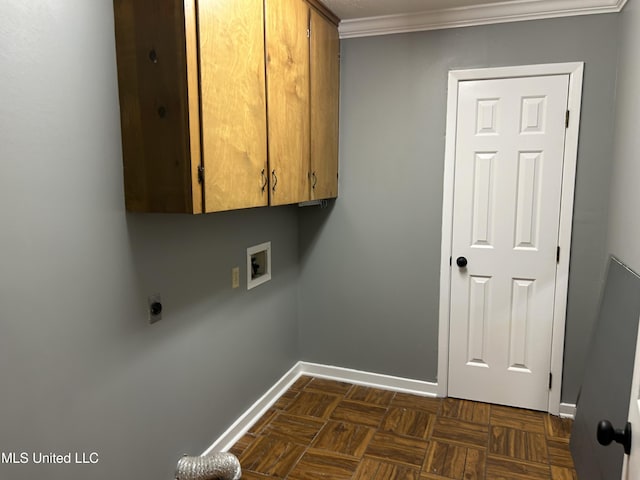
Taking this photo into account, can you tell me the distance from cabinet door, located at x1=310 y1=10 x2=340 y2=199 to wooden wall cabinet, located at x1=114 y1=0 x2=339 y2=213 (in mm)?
561

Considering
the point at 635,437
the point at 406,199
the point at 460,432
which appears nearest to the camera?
the point at 635,437

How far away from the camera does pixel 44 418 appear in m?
1.41

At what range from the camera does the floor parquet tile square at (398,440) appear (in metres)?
2.24

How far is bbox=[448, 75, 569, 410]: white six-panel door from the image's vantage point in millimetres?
2580

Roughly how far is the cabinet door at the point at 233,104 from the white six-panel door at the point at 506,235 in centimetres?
136

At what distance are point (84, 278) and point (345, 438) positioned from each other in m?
1.68

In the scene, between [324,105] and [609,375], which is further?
[324,105]

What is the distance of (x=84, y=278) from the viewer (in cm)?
152

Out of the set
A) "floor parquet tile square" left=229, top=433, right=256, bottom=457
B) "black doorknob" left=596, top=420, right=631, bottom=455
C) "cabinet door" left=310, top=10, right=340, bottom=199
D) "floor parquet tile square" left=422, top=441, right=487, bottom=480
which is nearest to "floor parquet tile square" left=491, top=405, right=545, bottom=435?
"floor parquet tile square" left=422, top=441, right=487, bottom=480

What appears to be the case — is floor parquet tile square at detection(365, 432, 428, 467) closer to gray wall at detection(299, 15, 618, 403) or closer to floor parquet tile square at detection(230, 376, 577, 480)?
floor parquet tile square at detection(230, 376, 577, 480)

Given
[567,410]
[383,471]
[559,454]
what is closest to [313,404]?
[383,471]

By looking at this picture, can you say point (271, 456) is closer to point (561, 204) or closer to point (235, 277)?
point (235, 277)

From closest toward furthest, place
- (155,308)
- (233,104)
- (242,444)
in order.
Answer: (233,104) → (155,308) → (242,444)

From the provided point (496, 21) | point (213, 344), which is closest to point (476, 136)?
point (496, 21)
